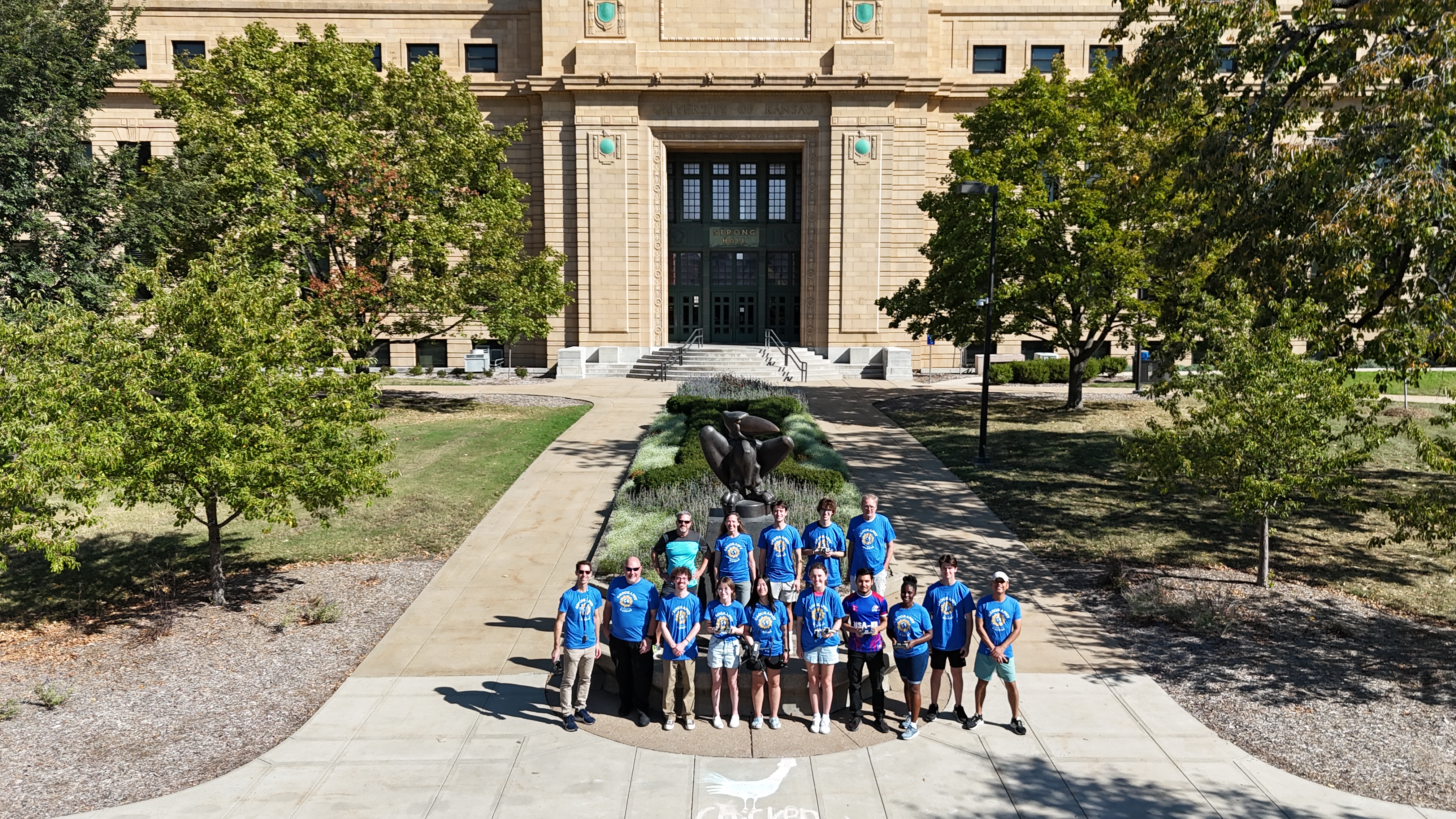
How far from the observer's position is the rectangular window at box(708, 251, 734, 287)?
46.7 meters

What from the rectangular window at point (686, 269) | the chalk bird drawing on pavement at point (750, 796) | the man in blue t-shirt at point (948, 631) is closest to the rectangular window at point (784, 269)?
the rectangular window at point (686, 269)

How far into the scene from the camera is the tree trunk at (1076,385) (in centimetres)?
2991

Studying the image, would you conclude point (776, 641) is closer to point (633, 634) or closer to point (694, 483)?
point (633, 634)

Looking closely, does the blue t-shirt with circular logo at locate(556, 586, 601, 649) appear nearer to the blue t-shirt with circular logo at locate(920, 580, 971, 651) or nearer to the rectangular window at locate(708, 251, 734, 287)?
the blue t-shirt with circular logo at locate(920, 580, 971, 651)

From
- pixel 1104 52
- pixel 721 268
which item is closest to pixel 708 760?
pixel 721 268

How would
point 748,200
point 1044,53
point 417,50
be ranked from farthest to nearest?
point 748,200, point 1044,53, point 417,50

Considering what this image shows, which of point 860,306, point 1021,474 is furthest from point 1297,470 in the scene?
point 860,306

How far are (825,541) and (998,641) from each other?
92.3 inches

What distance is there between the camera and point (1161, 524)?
58.9 feet

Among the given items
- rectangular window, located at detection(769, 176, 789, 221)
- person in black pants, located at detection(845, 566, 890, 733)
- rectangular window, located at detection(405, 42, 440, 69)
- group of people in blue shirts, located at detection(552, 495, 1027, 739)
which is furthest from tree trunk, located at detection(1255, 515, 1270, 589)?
rectangular window, located at detection(405, 42, 440, 69)

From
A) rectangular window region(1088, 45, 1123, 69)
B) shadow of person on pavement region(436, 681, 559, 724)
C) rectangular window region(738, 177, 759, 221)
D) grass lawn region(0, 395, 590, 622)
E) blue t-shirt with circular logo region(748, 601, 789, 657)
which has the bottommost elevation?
shadow of person on pavement region(436, 681, 559, 724)

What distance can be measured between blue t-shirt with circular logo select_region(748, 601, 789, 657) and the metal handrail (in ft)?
95.0

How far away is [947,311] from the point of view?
101ft

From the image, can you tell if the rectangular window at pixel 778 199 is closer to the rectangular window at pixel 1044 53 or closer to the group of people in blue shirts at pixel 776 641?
the rectangular window at pixel 1044 53
